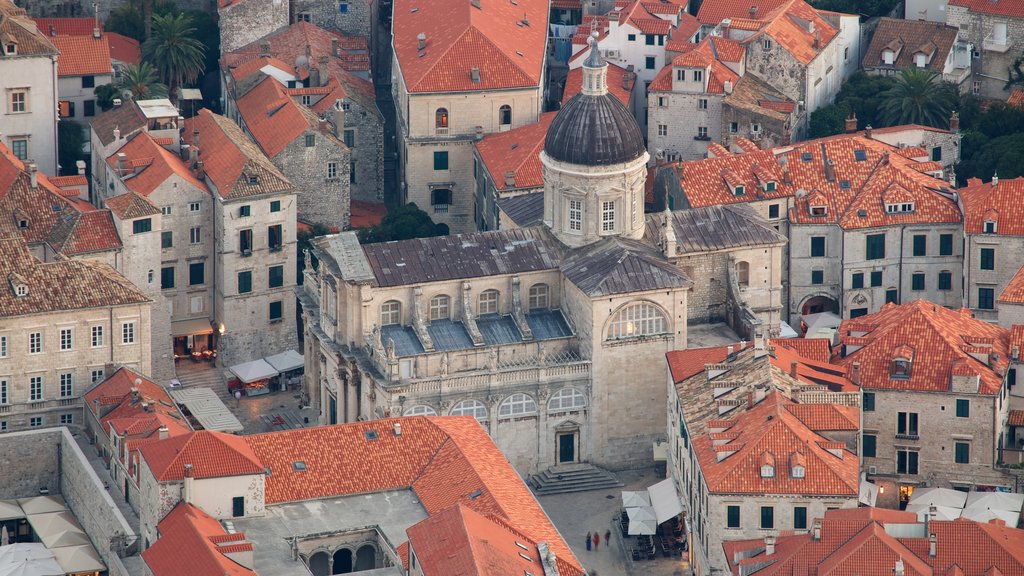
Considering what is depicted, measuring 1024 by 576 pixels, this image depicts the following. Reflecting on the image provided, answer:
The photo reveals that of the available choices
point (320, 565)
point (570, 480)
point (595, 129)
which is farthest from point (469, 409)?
point (320, 565)

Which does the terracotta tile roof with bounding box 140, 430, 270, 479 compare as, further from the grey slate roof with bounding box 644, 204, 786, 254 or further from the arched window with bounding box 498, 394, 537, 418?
the grey slate roof with bounding box 644, 204, 786, 254

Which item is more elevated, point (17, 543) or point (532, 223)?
point (532, 223)

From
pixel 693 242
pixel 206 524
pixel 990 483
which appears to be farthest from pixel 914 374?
pixel 206 524

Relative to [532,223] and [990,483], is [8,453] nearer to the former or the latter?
[532,223]

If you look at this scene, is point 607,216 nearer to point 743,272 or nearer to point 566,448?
point 743,272

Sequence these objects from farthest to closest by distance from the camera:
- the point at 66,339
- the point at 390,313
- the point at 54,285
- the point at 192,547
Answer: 1. the point at 390,313
2. the point at 66,339
3. the point at 54,285
4. the point at 192,547

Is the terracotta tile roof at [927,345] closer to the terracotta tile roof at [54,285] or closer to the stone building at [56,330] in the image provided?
the stone building at [56,330]

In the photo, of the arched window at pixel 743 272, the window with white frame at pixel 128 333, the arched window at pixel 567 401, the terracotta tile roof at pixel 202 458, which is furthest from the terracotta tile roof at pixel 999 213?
the terracotta tile roof at pixel 202 458
